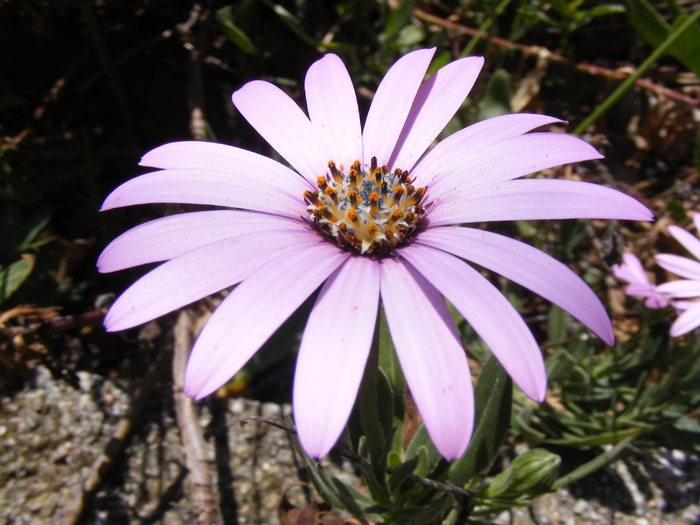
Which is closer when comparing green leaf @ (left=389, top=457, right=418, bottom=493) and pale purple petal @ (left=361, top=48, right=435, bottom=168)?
green leaf @ (left=389, top=457, right=418, bottom=493)

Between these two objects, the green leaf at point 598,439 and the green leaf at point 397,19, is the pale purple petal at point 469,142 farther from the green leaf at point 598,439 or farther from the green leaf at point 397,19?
the green leaf at point 397,19

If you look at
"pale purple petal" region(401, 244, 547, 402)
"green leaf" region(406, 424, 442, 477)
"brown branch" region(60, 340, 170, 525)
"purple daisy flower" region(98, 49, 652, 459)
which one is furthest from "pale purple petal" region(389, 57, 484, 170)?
"brown branch" region(60, 340, 170, 525)

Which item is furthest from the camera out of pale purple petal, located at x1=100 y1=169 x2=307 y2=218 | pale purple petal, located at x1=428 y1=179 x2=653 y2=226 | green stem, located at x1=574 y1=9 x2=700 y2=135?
green stem, located at x1=574 y1=9 x2=700 y2=135

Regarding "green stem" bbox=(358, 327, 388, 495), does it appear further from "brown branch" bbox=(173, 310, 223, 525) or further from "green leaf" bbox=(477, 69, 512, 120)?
"green leaf" bbox=(477, 69, 512, 120)

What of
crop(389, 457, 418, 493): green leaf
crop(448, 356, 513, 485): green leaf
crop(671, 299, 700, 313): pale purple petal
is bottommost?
crop(389, 457, 418, 493): green leaf

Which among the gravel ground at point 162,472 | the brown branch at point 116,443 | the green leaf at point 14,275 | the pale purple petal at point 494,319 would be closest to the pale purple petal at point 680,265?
the gravel ground at point 162,472

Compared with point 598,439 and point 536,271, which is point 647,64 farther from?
point 536,271
